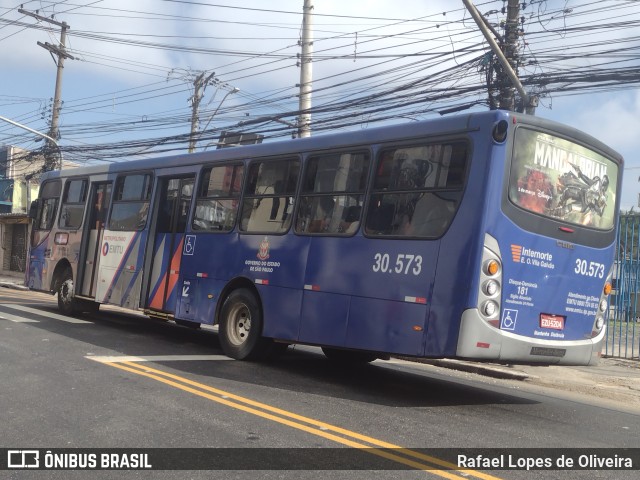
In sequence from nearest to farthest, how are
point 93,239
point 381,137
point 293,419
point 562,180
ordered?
point 293,419
point 562,180
point 381,137
point 93,239

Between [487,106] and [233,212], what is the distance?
7498 millimetres

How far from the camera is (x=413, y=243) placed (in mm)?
7340

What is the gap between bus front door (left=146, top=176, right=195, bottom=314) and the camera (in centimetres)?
1104

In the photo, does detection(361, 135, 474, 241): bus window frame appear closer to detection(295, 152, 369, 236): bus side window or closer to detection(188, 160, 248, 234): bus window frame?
detection(295, 152, 369, 236): bus side window

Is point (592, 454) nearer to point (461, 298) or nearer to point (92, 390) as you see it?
point (461, 298)

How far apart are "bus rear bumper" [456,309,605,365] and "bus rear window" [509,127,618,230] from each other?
4.57 ft

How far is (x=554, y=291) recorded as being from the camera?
740cm

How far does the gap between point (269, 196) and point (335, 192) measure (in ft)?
4.50

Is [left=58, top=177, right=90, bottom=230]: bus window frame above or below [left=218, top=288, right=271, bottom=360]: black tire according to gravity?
above

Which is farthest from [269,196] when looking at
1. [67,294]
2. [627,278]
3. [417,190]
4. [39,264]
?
[39,264]

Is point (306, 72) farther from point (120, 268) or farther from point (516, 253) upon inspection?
point (516, 253)

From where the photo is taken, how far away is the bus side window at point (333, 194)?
8.12m

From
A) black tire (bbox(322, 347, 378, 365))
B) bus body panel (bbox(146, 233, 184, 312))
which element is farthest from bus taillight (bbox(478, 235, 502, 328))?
bus body panel (bbox(146, 233, 184, 312))

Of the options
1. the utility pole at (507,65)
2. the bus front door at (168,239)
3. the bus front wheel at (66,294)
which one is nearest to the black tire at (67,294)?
the bus front wheel at (66,294)
